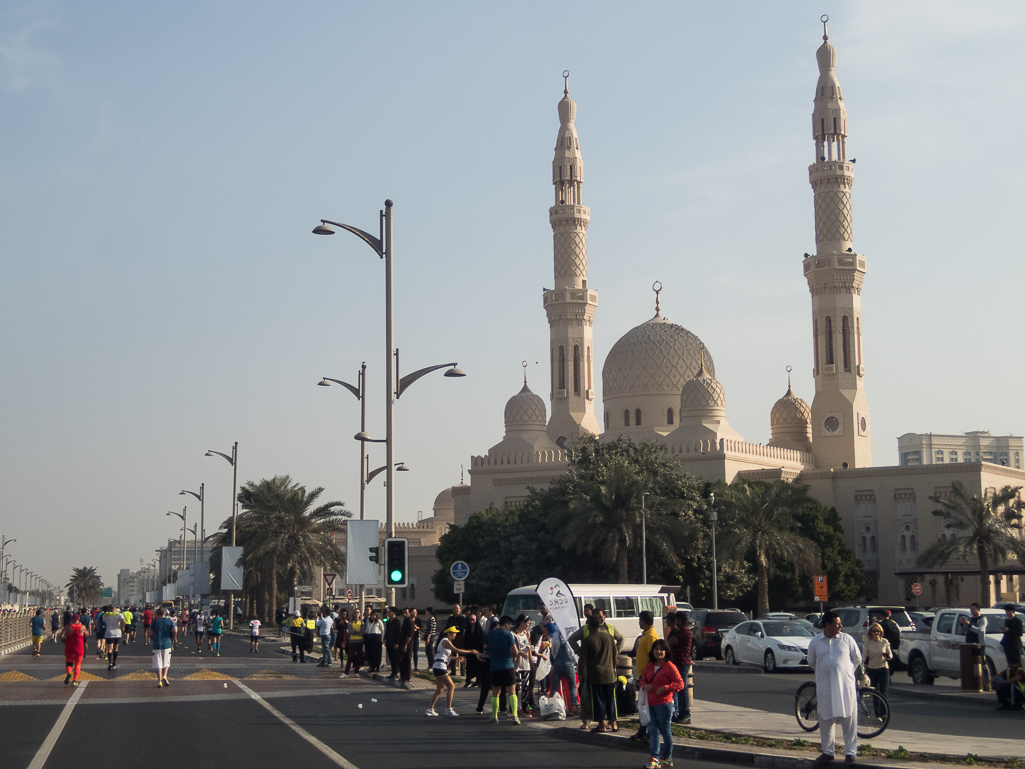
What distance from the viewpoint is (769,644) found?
2608 centimetres

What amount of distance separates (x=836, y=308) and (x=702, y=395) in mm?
8380

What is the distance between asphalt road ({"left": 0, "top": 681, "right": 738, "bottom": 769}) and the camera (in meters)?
11.5

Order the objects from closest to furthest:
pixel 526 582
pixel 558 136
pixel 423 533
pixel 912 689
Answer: pixel 912 689 → pixel 526 582 → pixel 558 136 → pixel 423 533

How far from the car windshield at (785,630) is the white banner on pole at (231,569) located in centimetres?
2303

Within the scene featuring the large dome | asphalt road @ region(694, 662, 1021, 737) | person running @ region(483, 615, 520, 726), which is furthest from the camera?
the large dome

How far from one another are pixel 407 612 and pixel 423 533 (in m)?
73.5

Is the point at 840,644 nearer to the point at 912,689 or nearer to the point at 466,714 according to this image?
the point at 466,714

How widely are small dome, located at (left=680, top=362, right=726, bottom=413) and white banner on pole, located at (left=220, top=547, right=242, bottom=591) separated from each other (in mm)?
30011

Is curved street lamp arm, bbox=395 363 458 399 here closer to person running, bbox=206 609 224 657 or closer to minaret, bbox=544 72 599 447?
person running, bbox=206 609 224 657

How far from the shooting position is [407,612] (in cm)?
2158

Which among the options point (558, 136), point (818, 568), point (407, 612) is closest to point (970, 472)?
point (818, 568)

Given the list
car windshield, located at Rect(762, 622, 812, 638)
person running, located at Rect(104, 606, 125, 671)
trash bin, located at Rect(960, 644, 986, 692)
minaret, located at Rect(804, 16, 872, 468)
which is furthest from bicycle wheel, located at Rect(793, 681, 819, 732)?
minaret, located at Rect(804, 16, 872, 468)

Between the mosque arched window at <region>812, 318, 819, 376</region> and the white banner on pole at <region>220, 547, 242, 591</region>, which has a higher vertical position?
the mosque arched window at <region>812, 318, 819, 376</region>

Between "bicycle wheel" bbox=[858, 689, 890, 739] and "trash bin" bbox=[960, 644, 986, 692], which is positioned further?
"trash bin" bbox=[960, 644, 986, 692]
